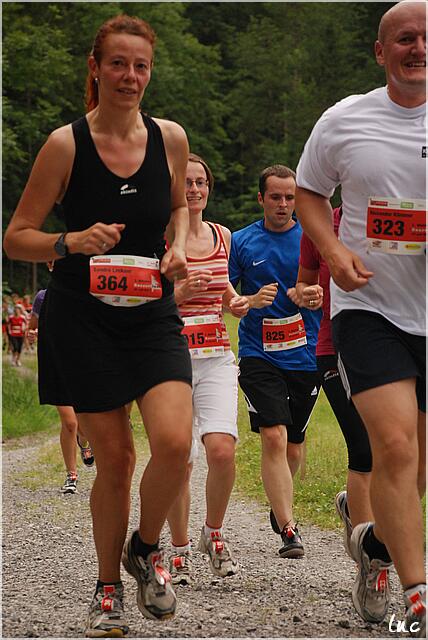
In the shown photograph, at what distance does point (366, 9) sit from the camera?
7731 centimetres

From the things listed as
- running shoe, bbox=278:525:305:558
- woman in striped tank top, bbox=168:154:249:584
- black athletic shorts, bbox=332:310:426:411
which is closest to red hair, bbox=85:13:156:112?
black athletic shorts, bbox=332:310:426:411

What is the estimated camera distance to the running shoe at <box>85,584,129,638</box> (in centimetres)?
517

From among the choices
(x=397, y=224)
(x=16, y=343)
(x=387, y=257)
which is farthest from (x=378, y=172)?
(x=16, y=343)

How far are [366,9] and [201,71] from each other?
11.0 meters

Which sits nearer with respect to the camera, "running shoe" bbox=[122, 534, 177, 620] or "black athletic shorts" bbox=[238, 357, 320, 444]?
"running shoe" bbox=[122, 534, 177, 620]

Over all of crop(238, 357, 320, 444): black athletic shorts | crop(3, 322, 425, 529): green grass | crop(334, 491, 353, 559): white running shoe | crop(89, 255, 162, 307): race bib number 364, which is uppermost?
crop(89, 255, 162, 307): race bib number 364

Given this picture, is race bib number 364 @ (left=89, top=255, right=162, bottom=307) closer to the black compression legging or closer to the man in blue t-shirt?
the black compression legging

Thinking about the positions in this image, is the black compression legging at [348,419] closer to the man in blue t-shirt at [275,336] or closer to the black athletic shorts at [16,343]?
the man in blue t-shirt at [275,336]

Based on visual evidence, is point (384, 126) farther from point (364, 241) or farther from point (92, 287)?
point (92, 287)

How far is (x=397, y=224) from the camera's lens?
5.00 metres

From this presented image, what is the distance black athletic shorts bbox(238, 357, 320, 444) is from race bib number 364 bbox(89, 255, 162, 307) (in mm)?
2951

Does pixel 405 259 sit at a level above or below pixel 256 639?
above

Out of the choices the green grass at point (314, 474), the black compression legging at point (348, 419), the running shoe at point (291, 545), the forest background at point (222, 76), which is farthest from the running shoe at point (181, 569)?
the forest background at point (222, 76)

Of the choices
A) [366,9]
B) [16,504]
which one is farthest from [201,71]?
[16,504]
